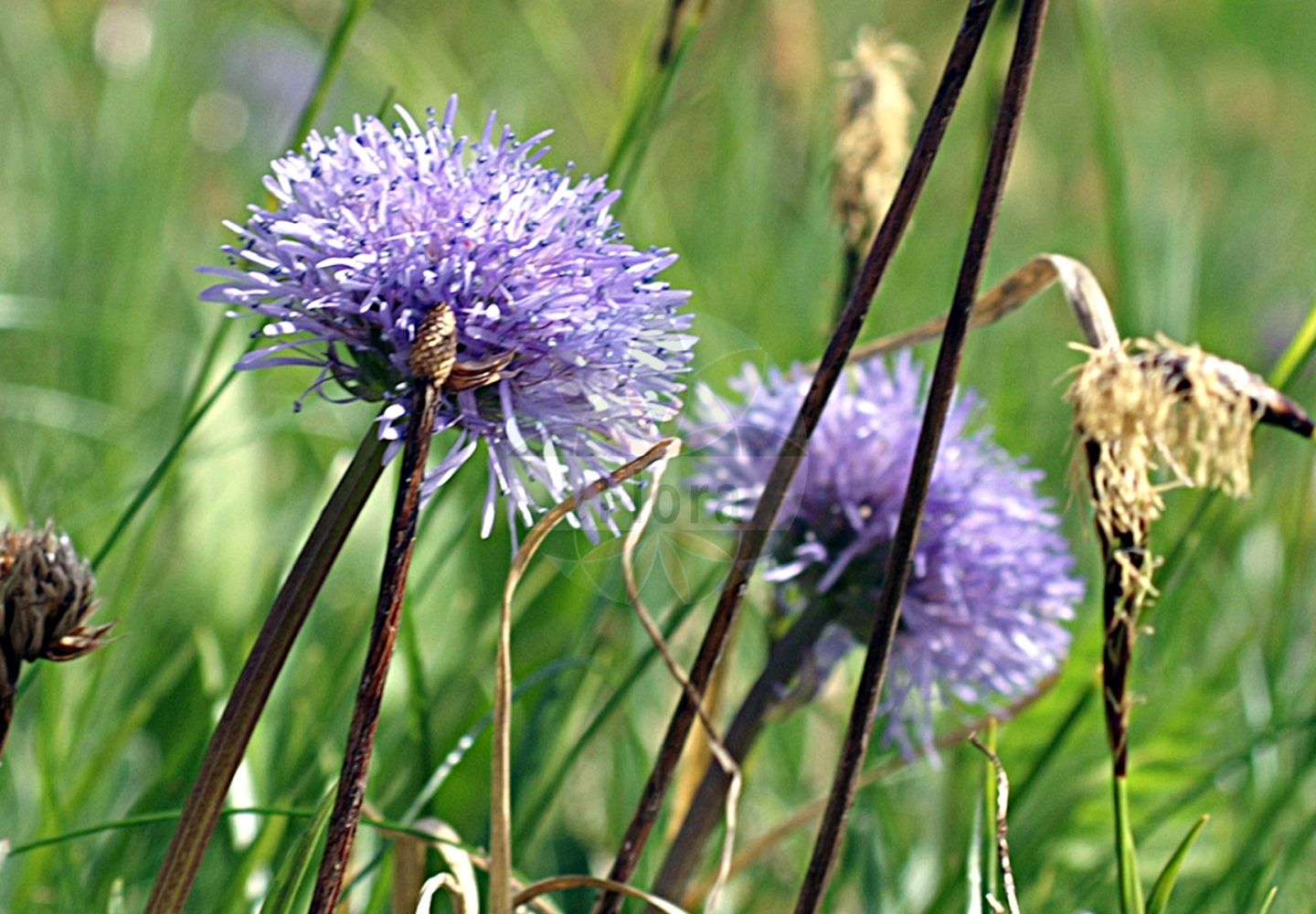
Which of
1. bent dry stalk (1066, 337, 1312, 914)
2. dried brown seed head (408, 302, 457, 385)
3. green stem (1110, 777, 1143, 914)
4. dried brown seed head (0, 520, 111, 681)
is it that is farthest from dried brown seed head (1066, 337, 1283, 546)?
dried brown seed head (0, 520, 111, 681)

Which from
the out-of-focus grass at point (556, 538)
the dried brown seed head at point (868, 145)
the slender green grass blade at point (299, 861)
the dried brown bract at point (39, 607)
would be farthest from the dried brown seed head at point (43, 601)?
the dried brown seed head at point (868, 145)

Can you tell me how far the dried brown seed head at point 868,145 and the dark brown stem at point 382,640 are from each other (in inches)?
20.7

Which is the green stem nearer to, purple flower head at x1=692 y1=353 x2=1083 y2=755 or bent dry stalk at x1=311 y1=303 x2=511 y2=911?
purple flower head at x1=692 y1=353 x2=1083 y2=755

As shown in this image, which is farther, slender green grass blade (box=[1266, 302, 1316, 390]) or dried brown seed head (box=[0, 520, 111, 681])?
slender green grass blade (box=[1266, 302, 1316, 390])

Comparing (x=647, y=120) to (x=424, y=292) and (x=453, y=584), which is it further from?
(x=453, y=584)

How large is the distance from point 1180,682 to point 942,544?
554mm

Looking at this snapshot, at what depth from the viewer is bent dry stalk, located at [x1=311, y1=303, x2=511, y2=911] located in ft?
1.61

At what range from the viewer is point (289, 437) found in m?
1.62

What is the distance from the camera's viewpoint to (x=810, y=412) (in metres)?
0.62

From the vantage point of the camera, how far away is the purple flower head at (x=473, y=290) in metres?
0.53

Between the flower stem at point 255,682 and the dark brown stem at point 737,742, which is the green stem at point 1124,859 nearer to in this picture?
the dark brown stem at point 737,742

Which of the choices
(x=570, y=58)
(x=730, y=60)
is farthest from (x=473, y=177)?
(x=570, y=58)

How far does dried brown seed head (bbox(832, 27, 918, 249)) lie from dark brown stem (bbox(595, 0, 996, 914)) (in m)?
0.35

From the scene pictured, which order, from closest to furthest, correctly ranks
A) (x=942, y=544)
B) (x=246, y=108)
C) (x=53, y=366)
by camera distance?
(x=942, y=544) → (x=53, y=366) → (x=246, y=108)
